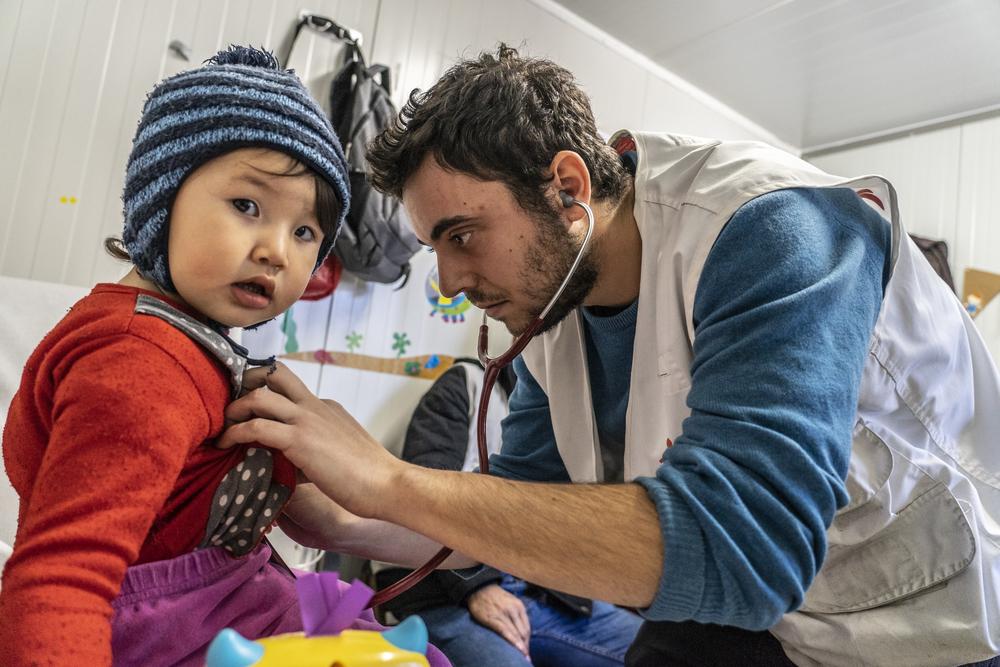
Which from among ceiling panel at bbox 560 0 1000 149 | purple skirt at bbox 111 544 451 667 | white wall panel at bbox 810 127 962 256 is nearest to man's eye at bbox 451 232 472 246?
purple skirt at bbox 111 544 451 667

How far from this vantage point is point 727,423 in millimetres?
828

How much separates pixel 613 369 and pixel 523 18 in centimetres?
214

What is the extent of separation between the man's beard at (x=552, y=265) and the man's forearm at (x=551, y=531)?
47 centimetres

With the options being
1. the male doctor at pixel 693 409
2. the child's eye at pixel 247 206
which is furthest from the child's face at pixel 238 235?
the male doctor at pixel 693 409

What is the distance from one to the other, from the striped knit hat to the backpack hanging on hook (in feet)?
4.42

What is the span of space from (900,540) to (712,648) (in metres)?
0.32

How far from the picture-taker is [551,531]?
82cm

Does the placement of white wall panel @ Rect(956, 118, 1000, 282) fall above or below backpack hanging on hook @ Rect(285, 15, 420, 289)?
above

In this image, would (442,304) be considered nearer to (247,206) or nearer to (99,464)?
(247,206)

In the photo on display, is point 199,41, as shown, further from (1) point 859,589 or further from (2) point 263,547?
(1) point 859,589

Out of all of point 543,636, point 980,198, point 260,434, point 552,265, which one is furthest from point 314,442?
point 980,198

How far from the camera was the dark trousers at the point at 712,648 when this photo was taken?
3.63 feet

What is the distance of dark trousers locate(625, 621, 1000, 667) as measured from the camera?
3.63 ft

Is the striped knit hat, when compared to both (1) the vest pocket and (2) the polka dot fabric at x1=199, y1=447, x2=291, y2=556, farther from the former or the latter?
(1) the vest pocket
